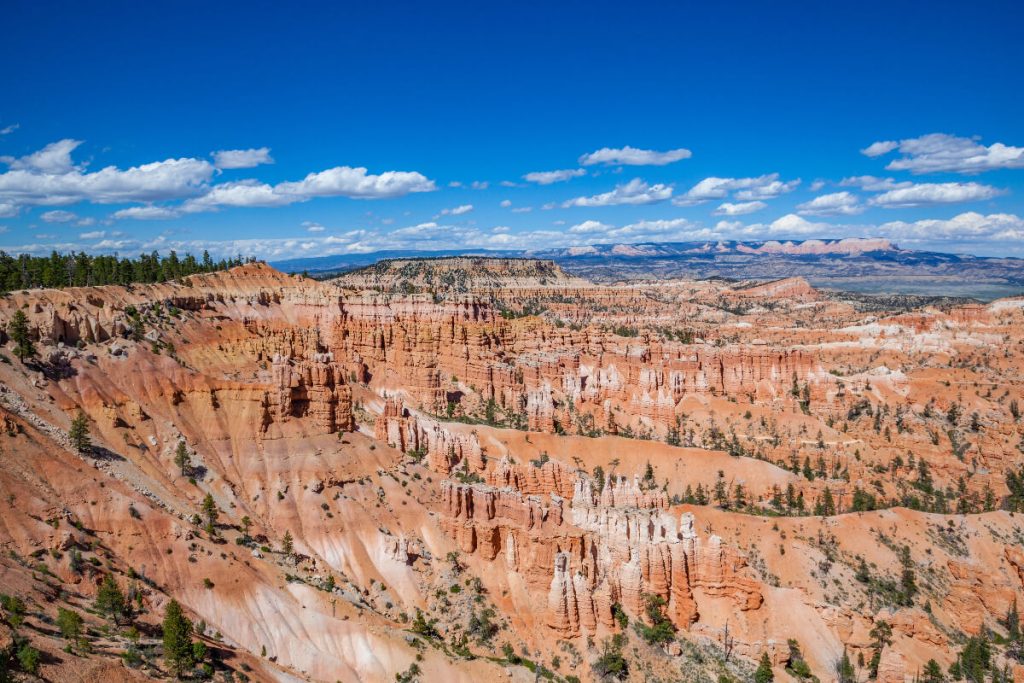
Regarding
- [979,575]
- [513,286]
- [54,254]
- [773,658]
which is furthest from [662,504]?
[513,286]

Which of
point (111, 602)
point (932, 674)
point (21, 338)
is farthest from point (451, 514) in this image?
point (21, 338)

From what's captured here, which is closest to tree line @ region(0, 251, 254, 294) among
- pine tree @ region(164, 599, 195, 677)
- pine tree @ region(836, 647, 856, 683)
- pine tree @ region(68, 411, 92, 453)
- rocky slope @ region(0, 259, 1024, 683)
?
rocky slope @ region(0, 259, 1024, 683)

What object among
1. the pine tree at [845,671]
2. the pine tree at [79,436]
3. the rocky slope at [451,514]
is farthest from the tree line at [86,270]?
the pine tree at [845,671]

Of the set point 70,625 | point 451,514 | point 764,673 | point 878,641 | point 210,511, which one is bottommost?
point 764,673

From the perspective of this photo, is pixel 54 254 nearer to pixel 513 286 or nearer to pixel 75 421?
pixel 75 421

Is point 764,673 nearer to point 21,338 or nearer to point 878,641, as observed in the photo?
point 878,641

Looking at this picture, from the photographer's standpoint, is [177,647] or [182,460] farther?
[182,460]
